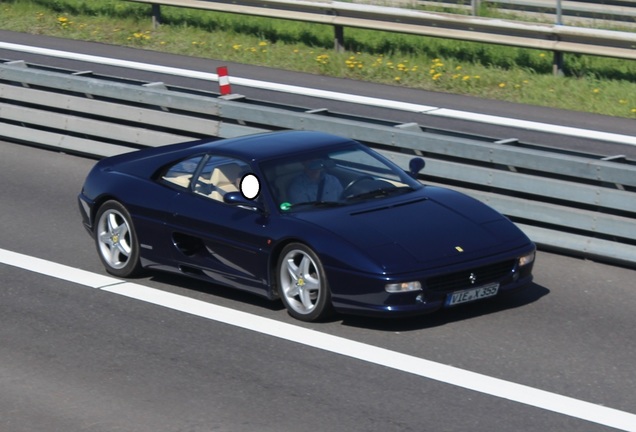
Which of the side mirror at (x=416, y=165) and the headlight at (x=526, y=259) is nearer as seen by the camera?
the headlight at (x=526, y=259)

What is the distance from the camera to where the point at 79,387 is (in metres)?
8.23

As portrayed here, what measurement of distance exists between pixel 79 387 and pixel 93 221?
3.20m

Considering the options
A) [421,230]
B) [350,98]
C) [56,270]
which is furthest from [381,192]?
[350,98]

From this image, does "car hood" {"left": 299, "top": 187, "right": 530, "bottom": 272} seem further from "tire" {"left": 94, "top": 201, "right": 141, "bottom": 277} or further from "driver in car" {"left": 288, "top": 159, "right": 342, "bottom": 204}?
"tire" {"left": 94, "top": 201, "right": 141, "bottom": 277}

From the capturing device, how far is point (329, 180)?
1001cm

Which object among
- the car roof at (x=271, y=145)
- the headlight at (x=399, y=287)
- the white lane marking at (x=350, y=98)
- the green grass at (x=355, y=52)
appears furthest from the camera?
the green grass at (x=355, y=52)

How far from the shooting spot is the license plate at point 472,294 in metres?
9.12

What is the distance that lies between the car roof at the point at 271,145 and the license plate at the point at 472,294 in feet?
6.23

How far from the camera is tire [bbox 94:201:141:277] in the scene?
425 inches

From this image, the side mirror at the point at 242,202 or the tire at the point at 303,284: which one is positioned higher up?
the side mirror at the point at 242,202

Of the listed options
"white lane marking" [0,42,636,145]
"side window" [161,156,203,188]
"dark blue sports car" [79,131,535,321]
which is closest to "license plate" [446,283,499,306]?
"dark blue sports car" [79,131,535,321]

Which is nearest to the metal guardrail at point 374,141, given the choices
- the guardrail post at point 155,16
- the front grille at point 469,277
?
the front grille at point 469,277

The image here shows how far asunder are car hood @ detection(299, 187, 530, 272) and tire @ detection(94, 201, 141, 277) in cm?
193

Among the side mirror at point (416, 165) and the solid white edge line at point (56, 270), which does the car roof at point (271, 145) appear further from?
the solid white edge line at point (56, 270)
